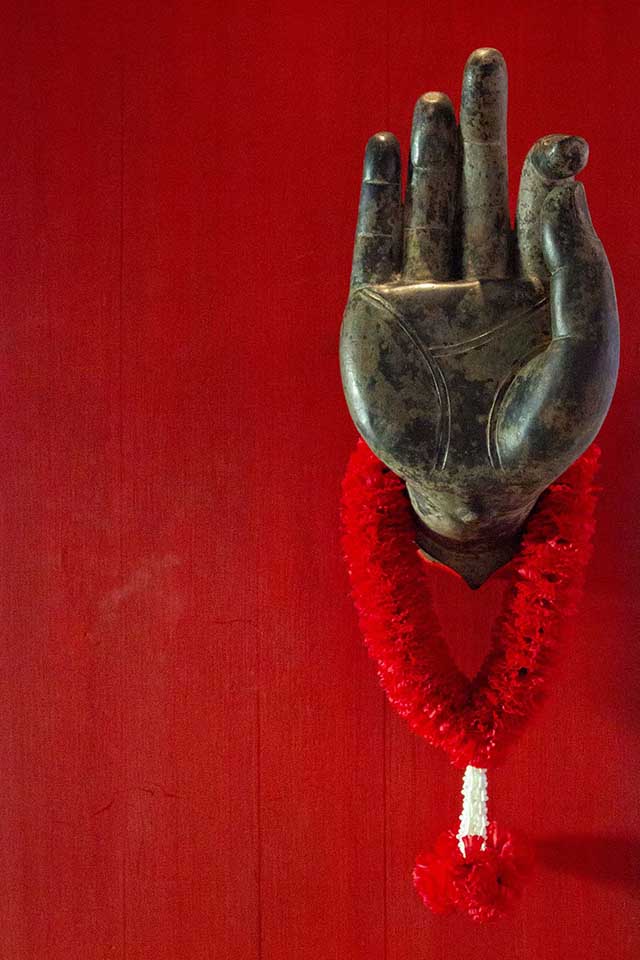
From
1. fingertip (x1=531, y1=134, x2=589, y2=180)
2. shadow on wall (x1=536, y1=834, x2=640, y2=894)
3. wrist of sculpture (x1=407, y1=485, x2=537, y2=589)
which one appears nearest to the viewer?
fingertip (x1=531, y1=134, x2=589, y2=180)

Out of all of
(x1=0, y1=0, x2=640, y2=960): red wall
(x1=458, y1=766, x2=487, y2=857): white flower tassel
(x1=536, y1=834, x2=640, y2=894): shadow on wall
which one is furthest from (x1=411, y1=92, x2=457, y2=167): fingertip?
(x1=536, y1=834, x2=640, y2=894): shadow on wall

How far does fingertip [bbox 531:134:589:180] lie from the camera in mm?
680

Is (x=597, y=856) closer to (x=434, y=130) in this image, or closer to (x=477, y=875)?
(x=477, y=875)

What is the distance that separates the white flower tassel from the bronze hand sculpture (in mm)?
300

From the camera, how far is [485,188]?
760mm

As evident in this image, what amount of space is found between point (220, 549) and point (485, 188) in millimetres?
536

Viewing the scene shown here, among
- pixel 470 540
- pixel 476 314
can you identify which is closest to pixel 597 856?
pixel 470 540

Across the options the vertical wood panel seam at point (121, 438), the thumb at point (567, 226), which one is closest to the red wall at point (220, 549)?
the vertical wood panel seam at point (121, 438)

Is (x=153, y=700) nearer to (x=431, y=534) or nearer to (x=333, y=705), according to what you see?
(x=333, y=705)

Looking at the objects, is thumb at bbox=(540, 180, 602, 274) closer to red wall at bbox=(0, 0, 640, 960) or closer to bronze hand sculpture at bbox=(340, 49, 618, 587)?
bronze hand sculpture at bbox=(340, 49, 618, 587)

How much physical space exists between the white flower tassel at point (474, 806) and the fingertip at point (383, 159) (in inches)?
24.0

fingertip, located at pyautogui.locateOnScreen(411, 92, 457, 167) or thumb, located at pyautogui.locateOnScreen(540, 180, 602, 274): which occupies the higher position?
fingertip, located at pyautogui.locateOnScreen(411, 92, 457, 167)

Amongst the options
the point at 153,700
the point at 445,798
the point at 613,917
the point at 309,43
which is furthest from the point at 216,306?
Answer: the point at 613,917

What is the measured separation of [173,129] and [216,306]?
228 millimetres
